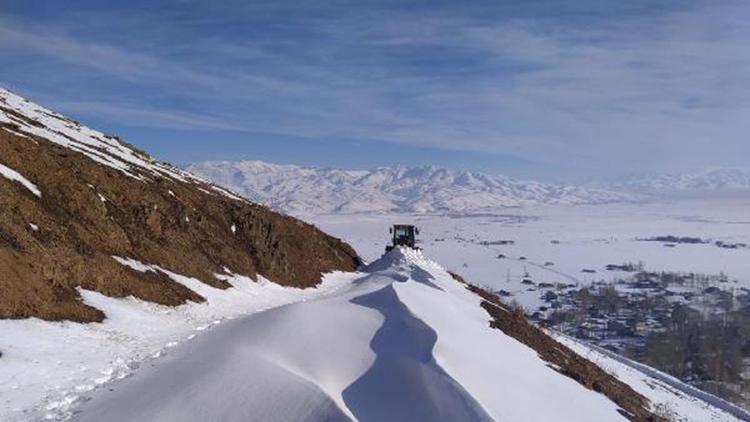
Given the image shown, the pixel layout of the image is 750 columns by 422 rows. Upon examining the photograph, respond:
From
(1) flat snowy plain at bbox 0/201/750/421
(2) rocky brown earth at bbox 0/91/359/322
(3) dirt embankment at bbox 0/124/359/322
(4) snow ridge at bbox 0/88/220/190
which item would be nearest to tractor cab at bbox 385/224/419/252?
(2) rocky brown earth at bbox 0/91/359/322

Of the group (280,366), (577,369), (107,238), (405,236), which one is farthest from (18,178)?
(405,236)

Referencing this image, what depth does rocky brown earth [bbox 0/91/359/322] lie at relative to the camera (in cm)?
1452

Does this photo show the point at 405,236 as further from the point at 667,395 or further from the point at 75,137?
the point at 75,137

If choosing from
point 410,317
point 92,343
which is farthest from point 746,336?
point 92,343

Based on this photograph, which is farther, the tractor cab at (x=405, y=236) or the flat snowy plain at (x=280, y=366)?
the tractor cab at (x=405, y=236)

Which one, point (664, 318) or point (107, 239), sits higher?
point (107, 239)

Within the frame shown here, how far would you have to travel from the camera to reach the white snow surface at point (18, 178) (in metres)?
17.9

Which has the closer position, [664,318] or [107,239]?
[107,239]

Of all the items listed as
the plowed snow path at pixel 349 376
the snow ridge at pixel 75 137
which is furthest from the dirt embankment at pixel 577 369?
the snow ridge at pixel 75 137

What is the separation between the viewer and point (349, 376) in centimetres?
1248

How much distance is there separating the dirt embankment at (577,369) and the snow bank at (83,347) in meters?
10.2

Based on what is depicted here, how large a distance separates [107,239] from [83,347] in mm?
7636

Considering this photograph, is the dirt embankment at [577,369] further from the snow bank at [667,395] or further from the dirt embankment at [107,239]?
the dirt embankment at [107,239]

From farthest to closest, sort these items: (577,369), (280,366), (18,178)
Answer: (577,369)
(18,178)
(280,366)
